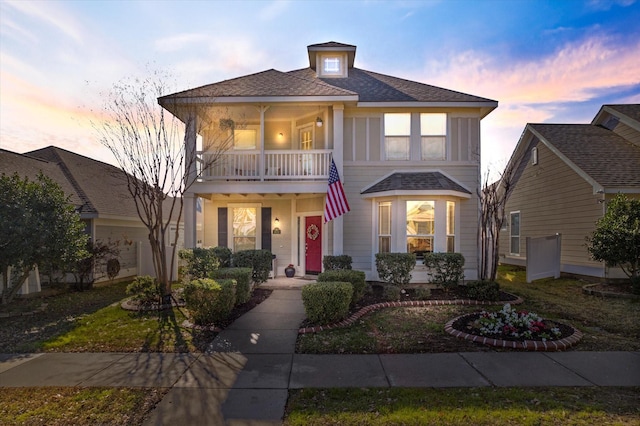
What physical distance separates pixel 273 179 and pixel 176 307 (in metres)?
4.95

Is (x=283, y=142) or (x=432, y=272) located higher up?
(x=283, y=142)

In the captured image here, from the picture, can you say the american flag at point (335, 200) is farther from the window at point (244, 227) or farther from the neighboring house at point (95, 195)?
the neighboring house at point (95, 195)

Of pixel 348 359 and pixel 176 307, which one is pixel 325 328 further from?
pixel 176 307

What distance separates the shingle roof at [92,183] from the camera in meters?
13.1

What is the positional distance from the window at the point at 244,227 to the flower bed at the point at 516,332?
8.33m

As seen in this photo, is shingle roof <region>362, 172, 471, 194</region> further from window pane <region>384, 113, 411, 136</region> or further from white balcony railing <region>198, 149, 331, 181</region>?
white balcony railing <region>198, 149, 331, 181</region>

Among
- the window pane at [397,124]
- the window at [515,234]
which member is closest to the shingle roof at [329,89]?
the window pane at [397,124]

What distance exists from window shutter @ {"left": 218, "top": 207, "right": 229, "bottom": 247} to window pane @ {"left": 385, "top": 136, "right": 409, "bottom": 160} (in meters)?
6.40

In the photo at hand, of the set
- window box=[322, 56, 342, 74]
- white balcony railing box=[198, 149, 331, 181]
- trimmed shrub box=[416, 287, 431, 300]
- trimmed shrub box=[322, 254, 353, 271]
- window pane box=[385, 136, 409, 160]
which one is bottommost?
trimmed shrub box=[416, 287, 431, 300]

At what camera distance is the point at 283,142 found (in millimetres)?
13461

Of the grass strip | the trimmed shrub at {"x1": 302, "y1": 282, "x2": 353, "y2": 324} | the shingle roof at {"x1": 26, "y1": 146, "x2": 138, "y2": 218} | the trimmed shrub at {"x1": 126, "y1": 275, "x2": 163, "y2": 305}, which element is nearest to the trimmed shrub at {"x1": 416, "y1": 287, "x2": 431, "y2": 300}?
the trimmed shrub at {"x1": 302, "y1": 282, "x2": 353, "y2": 324}

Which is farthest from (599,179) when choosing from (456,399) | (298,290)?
(456,399)

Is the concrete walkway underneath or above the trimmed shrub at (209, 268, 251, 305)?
underneath

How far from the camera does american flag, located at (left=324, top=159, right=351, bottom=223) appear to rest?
407 inches
